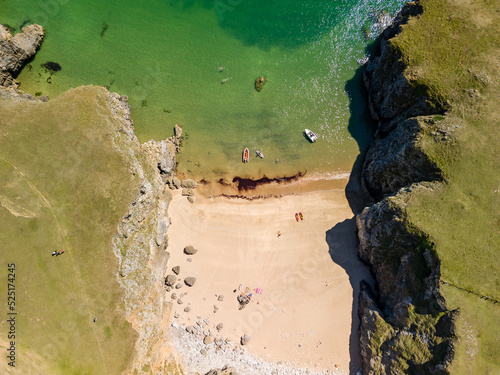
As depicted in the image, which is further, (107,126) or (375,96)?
(375,96)

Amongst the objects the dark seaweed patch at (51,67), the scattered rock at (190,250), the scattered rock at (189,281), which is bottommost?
the scattered rock at (189,281)

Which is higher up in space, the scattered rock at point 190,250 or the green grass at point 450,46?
the green grass at point 450,46

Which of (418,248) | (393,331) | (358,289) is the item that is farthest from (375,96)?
(393,331)

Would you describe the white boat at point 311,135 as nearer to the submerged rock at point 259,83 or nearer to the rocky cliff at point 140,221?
the submerged rock at point 259,83

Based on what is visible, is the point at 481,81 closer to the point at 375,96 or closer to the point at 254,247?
the point at 375,96

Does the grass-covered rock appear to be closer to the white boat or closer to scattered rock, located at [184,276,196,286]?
the white boat

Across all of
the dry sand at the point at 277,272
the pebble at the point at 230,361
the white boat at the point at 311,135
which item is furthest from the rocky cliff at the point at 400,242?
the pebble at the point at 230,361

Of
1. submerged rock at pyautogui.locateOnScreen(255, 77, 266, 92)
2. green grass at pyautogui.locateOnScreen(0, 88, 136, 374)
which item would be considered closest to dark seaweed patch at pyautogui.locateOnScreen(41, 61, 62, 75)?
green grass at pyautogui.locateOnScreen(0, 88, 136, 374)
